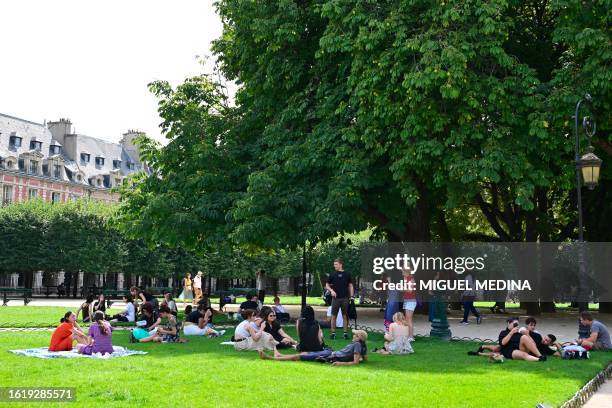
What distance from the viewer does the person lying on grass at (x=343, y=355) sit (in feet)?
45.5

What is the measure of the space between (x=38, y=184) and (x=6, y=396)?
8363cm

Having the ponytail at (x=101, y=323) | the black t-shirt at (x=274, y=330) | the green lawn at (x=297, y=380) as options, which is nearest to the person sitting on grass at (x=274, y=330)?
the black t-shirt at (x=274, y=330)

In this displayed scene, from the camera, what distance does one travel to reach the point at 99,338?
14.5 metres

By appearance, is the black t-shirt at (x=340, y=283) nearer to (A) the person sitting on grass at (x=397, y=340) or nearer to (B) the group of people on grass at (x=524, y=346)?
(A) the person sitting on grass at (x=397, y=340)

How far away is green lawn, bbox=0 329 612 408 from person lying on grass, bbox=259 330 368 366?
1.03 ft

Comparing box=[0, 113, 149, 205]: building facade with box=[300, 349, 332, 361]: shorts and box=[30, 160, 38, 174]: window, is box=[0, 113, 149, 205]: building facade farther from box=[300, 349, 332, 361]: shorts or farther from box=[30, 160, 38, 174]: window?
box=[300, 349, 332, 361]: shorts

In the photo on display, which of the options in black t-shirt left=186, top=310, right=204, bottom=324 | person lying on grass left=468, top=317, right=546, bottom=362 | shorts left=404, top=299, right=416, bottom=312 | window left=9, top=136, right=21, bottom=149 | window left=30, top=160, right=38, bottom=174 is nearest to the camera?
person lying on grass left=468, top=317, right=546, bottom=362

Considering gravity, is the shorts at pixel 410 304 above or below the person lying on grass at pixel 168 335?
above

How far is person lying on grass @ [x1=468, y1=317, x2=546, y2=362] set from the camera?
49.1 feet

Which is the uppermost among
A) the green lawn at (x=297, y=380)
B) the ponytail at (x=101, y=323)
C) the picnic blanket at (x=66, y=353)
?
the ponytail at (x=101, y=323)

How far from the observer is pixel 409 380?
11.8 meters

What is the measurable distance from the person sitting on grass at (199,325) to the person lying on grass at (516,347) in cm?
775

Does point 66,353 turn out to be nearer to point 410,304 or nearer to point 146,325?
point 146,325

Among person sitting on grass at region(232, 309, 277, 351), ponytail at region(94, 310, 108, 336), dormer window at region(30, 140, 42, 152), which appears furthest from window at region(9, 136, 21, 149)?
ponytail at region(94, 310, 108, 336)
